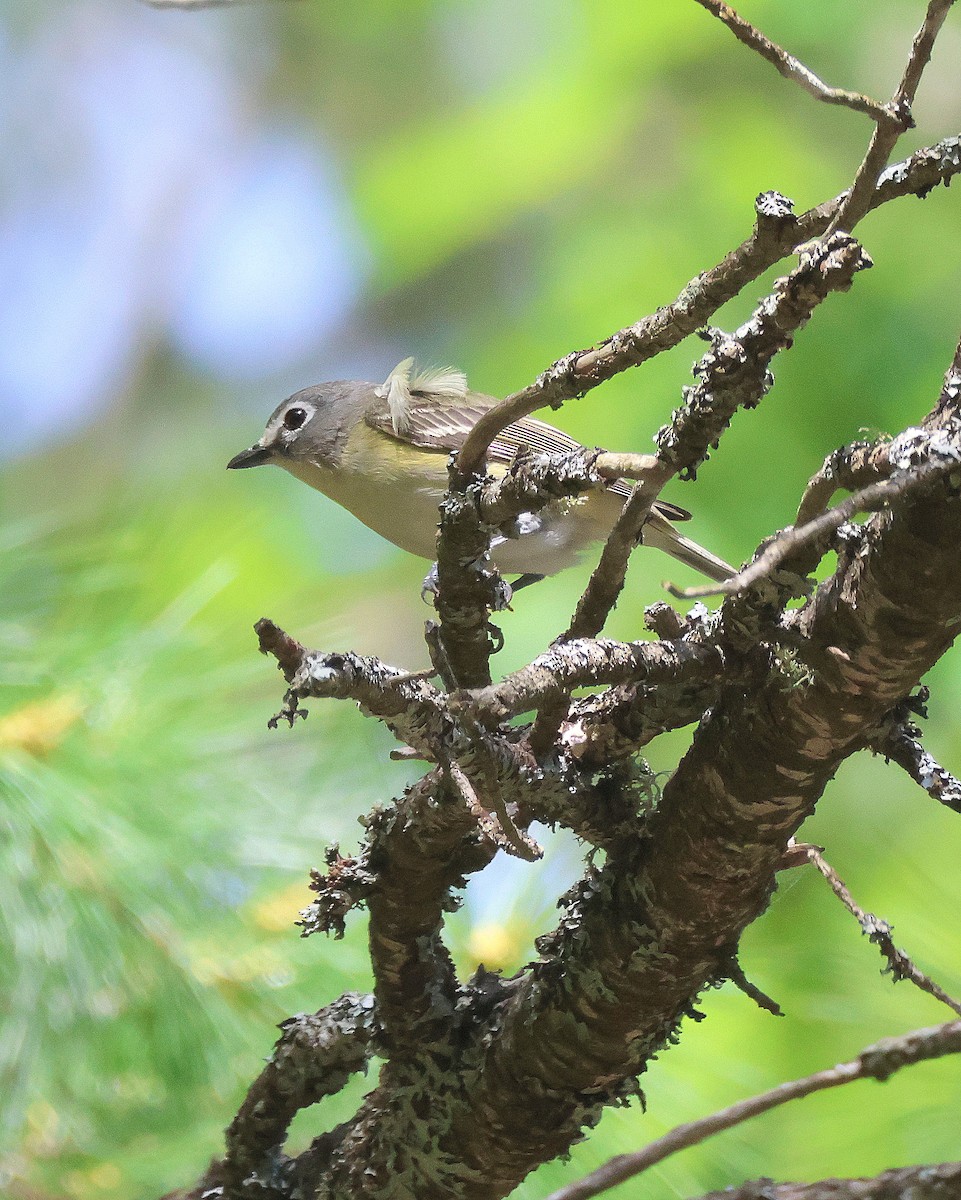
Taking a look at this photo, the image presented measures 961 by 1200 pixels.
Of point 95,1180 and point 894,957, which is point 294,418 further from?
point 894,957

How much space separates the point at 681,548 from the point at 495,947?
2.22 feet

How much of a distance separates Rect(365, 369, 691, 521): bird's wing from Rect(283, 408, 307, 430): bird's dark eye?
0.22 m

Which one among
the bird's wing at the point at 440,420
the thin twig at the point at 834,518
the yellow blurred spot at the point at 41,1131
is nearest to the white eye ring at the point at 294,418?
the bird's wing at the point at 440,420

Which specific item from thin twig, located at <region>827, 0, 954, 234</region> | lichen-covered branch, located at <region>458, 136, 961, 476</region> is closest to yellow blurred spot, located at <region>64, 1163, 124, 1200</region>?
lichen-covered branch, located at <region>458, 136, 961, 476</region>

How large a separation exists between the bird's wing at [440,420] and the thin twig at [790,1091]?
1051 millimetres

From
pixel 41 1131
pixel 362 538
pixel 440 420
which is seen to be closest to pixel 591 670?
pixel 440 420

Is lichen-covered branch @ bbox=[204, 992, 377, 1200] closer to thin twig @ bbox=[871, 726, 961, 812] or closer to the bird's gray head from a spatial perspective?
thin twig @ bbox=[871, 726, 961, 812]

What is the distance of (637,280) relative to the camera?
10.2 feet

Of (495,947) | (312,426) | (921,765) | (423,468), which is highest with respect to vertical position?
(312,426)

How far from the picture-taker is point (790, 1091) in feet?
2.94

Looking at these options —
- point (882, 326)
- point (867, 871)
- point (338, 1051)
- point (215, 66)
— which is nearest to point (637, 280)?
point (882, 326)

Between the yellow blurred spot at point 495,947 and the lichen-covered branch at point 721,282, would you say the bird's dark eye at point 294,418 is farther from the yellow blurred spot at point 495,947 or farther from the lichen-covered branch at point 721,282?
the lichen-covered branch at point 721,282

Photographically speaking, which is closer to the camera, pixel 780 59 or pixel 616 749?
pixel 780 59

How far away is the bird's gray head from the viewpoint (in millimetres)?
2105
